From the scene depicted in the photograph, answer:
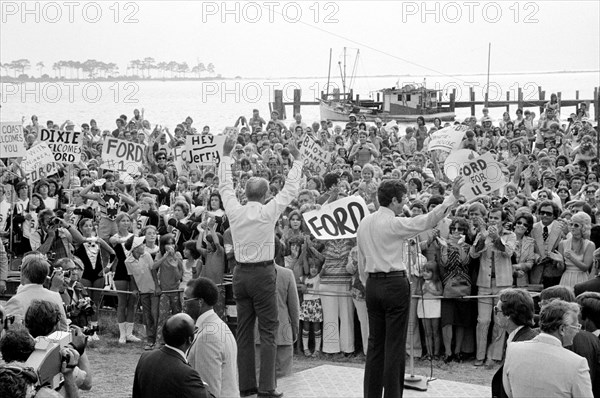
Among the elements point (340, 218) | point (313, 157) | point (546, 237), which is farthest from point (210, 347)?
point (313, 157)

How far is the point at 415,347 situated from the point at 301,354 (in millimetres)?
1461

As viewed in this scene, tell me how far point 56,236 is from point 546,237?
627cm

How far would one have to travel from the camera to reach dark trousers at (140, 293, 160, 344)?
13.3m

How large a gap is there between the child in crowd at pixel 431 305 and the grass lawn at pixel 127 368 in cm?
30

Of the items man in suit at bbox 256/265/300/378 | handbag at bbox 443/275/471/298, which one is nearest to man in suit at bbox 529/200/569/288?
handbag at bbox 443/275/471/298

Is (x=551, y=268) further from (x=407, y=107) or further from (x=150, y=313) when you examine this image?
(x=407, y=107)

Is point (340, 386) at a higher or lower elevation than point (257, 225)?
lower

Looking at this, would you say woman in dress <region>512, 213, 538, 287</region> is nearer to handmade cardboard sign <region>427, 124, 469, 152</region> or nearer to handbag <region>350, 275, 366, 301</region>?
handbag <region>350, 275, 366, 301</region>

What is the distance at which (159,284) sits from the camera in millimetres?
13250

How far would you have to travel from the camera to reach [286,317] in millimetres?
11250

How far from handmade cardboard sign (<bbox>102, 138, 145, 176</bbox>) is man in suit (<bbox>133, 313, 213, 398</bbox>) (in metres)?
11.2

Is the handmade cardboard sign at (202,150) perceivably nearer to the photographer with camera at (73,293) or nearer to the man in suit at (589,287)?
the photographer with camera at (73,293)

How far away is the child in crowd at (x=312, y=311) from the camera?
42.5 ft

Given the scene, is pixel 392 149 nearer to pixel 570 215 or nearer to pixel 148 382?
pixel 570 215
